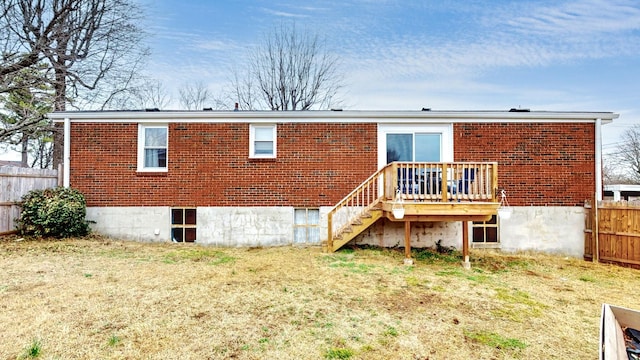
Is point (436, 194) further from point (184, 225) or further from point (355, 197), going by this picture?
point (184, 225)

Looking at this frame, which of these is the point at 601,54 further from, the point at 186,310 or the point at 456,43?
the point at 186,310

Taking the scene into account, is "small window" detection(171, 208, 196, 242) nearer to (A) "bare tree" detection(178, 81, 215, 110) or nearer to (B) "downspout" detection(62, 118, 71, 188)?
(B) "downspout" detection(62, 118, 71, 188)

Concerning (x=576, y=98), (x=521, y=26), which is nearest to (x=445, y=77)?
(x=521, y=26)

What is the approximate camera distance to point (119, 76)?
665 inches

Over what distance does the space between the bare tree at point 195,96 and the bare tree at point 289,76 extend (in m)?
2.96

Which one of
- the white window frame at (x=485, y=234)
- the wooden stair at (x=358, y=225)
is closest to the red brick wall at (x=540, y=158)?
the white window frame at (x=485, y=234)

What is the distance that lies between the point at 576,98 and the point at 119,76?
2769 centimetres

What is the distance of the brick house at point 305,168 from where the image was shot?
894 cm

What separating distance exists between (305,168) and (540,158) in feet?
22.0

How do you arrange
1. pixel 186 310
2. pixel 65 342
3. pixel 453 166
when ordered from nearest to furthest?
pixel 65 342 < pixel 186 310 < pixel 453 166

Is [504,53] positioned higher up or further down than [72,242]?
higher up

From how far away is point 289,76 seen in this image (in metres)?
21.0

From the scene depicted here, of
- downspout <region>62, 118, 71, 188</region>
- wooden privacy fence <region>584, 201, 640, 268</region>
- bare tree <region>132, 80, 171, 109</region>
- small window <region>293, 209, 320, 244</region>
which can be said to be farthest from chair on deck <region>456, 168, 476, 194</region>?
bare tree <region>132, 80, 171, 109</region>

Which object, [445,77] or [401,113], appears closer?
[401,113]
